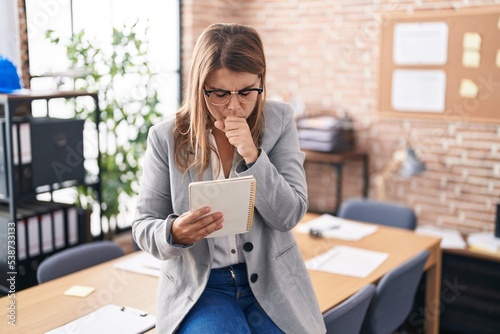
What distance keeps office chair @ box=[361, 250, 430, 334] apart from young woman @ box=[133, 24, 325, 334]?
58cm

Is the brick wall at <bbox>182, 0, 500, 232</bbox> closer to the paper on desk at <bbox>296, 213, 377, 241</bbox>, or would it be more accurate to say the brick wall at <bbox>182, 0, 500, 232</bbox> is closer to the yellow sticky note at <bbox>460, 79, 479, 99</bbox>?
the yellow sticky note at <bbox>460, 79, 479, 99</bbox>

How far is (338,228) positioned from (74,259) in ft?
4.69

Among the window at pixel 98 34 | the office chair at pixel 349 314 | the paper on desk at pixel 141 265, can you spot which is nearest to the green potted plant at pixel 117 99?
the window at pixel 98 34

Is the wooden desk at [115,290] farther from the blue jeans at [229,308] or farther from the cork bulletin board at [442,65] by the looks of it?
the cork bulletin board at [442,65]

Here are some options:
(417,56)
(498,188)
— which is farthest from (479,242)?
(417,56)

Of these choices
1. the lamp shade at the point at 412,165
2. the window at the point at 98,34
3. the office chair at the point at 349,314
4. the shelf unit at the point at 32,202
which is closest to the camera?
the office chair at the point at 349,314

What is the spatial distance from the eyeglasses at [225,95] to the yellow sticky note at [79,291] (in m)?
1.01

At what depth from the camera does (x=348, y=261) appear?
8.56ft

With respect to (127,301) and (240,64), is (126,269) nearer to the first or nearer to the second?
(127,301)

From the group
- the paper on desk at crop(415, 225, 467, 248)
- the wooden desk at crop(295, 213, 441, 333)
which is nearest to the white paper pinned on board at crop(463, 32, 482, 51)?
the paper on desk at crop(415, 225, 467, 248)

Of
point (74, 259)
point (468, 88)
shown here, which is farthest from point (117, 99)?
point (468, 88)

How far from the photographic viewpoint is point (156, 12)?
486 cm

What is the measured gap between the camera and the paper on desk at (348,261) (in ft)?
8.15

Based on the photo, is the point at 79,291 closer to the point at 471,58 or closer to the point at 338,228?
the point at 338,228
